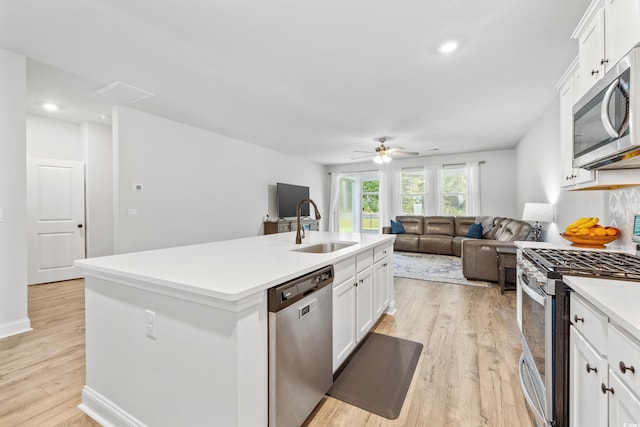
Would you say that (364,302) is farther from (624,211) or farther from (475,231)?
(475,231)

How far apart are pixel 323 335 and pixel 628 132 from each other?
1.76 m

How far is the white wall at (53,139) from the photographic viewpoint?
14.3ft

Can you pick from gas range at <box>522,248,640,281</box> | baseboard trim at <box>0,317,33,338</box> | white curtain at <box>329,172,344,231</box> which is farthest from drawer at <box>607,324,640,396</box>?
white curtain at <box>329,172,344,231</box>

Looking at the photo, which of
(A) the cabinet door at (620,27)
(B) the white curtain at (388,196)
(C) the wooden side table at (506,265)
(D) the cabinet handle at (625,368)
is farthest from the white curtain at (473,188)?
(D) the cabinet handle at (625,368)

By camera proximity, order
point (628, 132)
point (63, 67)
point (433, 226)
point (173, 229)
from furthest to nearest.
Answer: point (433, 226), point (173, 229), point (63, 67), point (628, 132)

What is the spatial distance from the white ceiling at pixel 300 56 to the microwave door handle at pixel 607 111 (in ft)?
3.35

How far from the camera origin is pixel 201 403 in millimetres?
1146

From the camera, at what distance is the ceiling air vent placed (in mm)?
3113

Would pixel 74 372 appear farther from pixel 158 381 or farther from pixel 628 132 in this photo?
pixel 628 132

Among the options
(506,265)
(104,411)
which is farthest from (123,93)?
(506,265)

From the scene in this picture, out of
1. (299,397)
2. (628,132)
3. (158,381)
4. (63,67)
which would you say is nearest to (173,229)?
(63,67)

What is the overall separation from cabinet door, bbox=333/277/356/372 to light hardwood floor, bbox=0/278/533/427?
0.95 feet

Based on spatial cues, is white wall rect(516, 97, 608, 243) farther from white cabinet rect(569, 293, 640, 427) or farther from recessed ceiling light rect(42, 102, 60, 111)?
recessed ceiling light rect(42, 102, 60, 111)

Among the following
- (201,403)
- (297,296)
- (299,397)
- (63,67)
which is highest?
(63,67)
